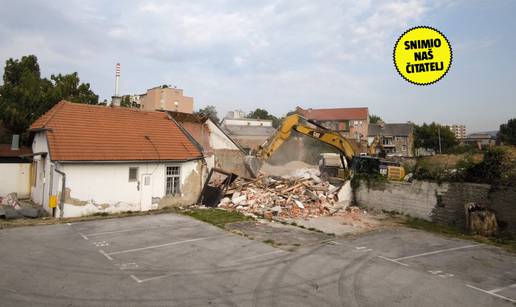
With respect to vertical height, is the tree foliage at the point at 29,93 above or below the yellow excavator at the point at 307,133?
above

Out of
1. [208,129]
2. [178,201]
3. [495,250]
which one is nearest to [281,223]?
[178,201]

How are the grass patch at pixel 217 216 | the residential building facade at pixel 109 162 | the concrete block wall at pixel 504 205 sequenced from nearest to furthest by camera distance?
1. the concrete block wall at pixel 504 205
2. the grass patch at pixel 217 216
3. the residential building facade at pixel 109 162

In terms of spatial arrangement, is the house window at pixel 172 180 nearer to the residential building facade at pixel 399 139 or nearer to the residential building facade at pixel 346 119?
the residential building facade at pixel 346 119

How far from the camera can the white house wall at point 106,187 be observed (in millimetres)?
15250

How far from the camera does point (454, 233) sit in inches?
567

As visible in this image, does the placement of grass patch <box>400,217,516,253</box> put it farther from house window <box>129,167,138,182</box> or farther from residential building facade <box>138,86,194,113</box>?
residential building facade <box>138,86,194,113</box>

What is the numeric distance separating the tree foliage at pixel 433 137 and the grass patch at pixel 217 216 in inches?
2423

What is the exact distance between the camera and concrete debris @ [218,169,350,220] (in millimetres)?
17172

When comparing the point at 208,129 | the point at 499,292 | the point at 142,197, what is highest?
the point at 208,129

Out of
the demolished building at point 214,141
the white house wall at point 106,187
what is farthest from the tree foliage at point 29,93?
the white house wall at point 106,187

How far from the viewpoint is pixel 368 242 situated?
1263 cm

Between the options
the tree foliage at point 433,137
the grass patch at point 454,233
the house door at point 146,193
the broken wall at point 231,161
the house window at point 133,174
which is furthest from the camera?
the tree foliage at point 433,137

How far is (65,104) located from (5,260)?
10.4 meters

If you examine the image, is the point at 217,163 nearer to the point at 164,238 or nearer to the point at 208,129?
the point at 208,129
